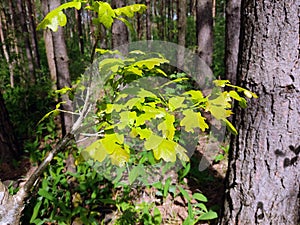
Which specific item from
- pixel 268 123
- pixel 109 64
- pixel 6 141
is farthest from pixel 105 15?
pixel 6 141

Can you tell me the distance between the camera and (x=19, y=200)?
43.3 inches

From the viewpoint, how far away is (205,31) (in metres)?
4.80

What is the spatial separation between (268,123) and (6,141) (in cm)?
334

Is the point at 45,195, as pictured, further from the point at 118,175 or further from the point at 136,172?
the point at 136,172

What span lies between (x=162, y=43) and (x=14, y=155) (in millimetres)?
10207

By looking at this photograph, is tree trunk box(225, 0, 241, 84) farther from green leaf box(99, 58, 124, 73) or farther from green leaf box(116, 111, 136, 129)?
green leaf box(116, 111, 136, 129)

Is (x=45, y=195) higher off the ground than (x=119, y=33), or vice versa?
(x=119, y=33)

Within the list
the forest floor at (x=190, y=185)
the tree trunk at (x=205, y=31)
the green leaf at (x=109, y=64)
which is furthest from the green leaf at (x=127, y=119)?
the tree trunk at (x=205, y=31)

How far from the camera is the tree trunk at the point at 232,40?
3880 millimetres

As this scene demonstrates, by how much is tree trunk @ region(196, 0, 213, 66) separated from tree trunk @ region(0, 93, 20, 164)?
344 cm

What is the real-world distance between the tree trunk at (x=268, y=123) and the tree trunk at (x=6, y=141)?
2945 mm

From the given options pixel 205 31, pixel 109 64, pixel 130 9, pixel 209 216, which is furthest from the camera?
pixel 205 31

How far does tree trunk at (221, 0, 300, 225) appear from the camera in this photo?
154 cm

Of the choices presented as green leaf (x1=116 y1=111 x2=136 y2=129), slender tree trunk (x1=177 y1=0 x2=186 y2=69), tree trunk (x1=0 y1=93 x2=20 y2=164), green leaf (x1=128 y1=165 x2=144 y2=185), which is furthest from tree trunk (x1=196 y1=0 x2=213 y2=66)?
green leaf (x1=116 y1=111 x2=136 y2=129)
